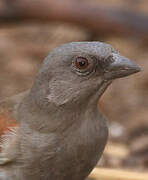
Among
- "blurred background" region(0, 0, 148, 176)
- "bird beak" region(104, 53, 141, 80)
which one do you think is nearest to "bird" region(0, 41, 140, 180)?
"bird beak" region(104, 53, 141, 80)

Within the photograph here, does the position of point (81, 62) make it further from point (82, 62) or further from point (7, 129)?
point (7, 129)

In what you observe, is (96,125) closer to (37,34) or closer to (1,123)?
(1,123)

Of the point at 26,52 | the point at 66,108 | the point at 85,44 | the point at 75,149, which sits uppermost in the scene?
the point at 26,52

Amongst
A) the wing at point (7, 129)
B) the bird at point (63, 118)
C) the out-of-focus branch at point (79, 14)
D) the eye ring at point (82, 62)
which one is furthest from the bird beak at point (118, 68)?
the out-of-focus branch at point (79, 14)

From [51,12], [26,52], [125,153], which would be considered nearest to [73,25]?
[51,12]

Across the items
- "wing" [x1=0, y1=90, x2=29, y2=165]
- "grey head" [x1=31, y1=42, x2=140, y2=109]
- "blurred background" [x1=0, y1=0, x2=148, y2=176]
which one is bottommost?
"wing" [x1=0, y1=90, x2=29, y2=165]

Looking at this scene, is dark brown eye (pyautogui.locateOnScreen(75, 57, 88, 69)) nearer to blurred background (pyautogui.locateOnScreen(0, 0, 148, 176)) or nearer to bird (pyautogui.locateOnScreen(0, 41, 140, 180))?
bird (pyautogui.locateOnScreen(0, 41, 140, 180))

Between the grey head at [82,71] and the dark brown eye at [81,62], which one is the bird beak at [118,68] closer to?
the grey head at [82,71]
